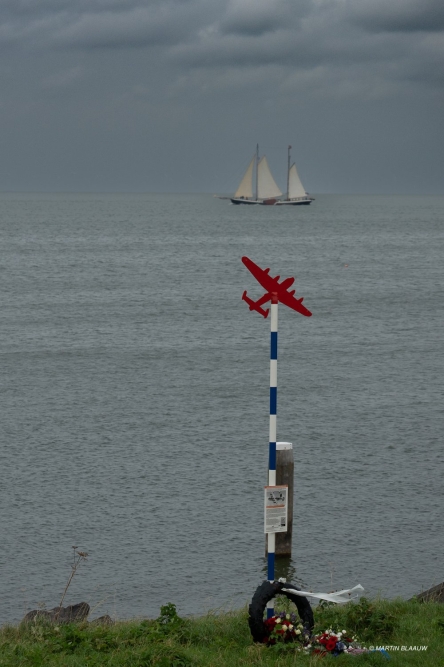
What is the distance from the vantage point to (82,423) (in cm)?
2364

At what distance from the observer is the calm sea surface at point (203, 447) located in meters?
15.1

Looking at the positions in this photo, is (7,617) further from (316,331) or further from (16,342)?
(316,331)

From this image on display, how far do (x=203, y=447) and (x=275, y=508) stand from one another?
12.4 metres

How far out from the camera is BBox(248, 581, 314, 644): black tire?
854 cm

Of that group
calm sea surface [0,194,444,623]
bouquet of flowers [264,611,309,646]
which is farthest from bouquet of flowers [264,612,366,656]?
calm sea surface [0,194,444,623]

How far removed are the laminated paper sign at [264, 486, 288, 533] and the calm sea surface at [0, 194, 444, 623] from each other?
5.05m

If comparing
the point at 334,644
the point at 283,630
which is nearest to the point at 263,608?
the point at 283,630

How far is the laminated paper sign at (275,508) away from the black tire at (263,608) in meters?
0.58

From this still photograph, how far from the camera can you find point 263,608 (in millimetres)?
8562

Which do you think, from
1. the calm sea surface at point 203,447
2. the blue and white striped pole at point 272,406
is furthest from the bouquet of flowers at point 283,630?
the calm sea surface at point 203,447

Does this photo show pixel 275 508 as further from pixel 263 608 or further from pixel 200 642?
pixel 200 642

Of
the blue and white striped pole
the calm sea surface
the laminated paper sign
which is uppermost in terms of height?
the blue and white striped pole

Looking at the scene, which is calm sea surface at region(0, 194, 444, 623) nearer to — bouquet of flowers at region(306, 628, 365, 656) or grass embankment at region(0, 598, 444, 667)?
grass embankment at region(0, 598, 444, 667)

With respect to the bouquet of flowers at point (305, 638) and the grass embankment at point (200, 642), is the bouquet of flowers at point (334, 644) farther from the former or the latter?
the grass embankment at point (200, 642)
